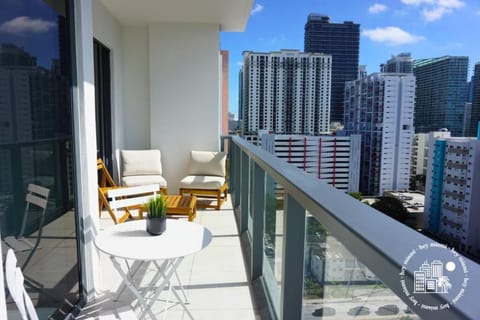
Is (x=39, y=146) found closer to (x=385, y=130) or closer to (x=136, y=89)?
(x=136, y=89)

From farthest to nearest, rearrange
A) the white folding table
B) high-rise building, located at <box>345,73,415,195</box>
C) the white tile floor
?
high-rise building, located at <box>345,73,415,195</box> < the white tile floor < the white folding table

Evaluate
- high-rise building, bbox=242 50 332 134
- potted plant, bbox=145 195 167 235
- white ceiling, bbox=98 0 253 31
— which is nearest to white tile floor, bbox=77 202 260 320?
potted plant, bbox=145 195 167 235

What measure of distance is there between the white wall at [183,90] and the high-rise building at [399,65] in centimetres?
686

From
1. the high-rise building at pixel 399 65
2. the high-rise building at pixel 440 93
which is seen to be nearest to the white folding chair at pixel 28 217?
the high-rise building at pixel 440 93

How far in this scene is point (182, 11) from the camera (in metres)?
5.36

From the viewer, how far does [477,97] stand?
5.48 metres

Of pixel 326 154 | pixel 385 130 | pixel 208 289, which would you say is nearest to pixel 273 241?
pixel 208 289

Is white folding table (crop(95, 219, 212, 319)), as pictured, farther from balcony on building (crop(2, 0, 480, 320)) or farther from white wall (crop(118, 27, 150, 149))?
white wall (crop(118, 27, 150, 149))

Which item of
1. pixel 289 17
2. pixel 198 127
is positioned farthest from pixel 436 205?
pixel 289 17

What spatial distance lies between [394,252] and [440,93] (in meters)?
8.18

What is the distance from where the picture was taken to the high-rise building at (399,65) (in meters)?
10.6

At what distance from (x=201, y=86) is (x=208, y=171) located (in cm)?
154

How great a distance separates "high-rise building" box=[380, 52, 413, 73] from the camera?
1060 cm

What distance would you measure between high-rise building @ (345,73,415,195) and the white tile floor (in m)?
4.28
